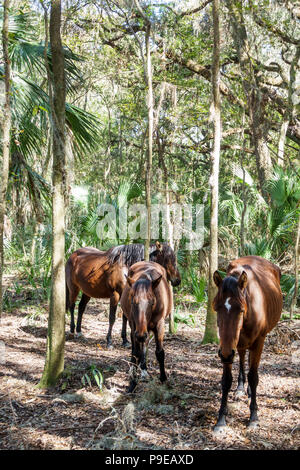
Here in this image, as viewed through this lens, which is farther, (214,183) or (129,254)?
(129,254)

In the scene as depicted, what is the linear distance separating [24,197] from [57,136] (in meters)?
3.38

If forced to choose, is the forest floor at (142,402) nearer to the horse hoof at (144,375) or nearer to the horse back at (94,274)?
the horse hoof at (144,375)

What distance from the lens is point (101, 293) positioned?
9.17 m

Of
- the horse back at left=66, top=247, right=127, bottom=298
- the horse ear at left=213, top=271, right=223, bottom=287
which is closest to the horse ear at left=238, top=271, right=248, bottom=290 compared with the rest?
the horse ear at left=213, top=271, right=223, bottom=287

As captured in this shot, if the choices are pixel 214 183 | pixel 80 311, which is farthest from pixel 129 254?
pixel 214 183

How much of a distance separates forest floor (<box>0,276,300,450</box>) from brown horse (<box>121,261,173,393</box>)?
0.82ft

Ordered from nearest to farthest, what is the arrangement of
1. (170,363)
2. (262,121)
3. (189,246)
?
(170,363) → (189,246) → (262,121)

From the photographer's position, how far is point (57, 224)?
231 inches

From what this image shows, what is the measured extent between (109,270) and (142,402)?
3.96 meters

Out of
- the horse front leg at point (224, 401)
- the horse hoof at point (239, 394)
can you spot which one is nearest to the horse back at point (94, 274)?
the horse hoof at point (239, 394)

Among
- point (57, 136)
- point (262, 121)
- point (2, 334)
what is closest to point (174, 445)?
point (57, 136)

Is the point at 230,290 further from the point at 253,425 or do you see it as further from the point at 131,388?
the point at 131,388

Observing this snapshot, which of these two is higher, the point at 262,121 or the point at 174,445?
the point at 262,121
